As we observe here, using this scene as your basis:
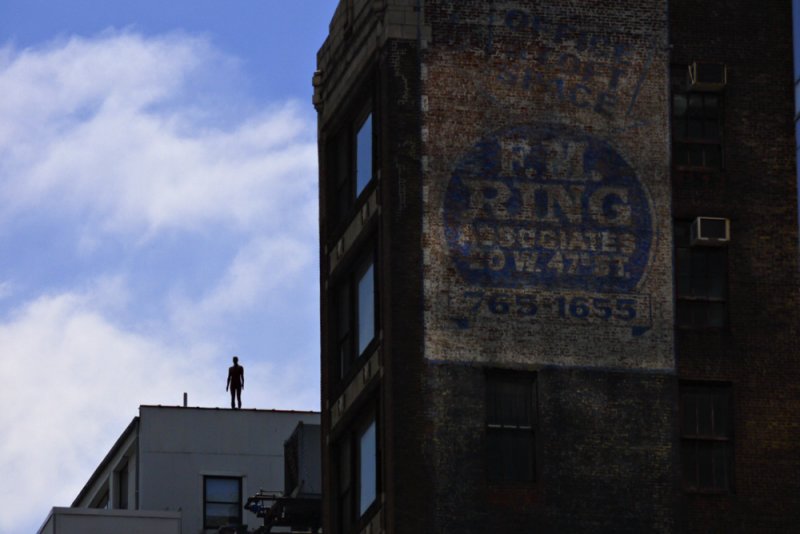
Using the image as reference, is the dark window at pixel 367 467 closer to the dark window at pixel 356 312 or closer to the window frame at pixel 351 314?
the window frame at pixel 351 314

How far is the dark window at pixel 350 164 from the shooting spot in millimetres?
57938

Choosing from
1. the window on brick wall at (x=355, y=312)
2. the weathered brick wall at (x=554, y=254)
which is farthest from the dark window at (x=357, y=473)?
the weathered brick wall at (x=554, y=254)

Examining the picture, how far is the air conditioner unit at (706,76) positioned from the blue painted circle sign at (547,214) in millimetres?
2701

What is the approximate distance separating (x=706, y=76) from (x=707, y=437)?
341 inches

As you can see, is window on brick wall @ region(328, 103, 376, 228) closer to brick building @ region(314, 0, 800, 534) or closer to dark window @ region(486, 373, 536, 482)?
brick building @ region(314, 0, 800, 534)

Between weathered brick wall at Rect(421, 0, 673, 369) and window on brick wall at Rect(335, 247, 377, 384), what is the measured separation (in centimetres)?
244

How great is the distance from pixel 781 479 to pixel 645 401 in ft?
11.6

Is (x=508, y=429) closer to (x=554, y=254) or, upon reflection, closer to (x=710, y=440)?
(x=554, y=254)

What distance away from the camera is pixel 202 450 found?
83.4 m

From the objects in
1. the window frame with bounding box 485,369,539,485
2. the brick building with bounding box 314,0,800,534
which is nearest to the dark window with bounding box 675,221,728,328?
the brick building with bounding box 314,0,800,534

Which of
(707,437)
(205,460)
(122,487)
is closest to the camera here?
(707,437)

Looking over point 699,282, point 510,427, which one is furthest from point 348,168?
point 699,282

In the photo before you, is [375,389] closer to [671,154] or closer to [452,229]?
[452,229]

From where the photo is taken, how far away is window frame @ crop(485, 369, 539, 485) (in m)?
53.9
